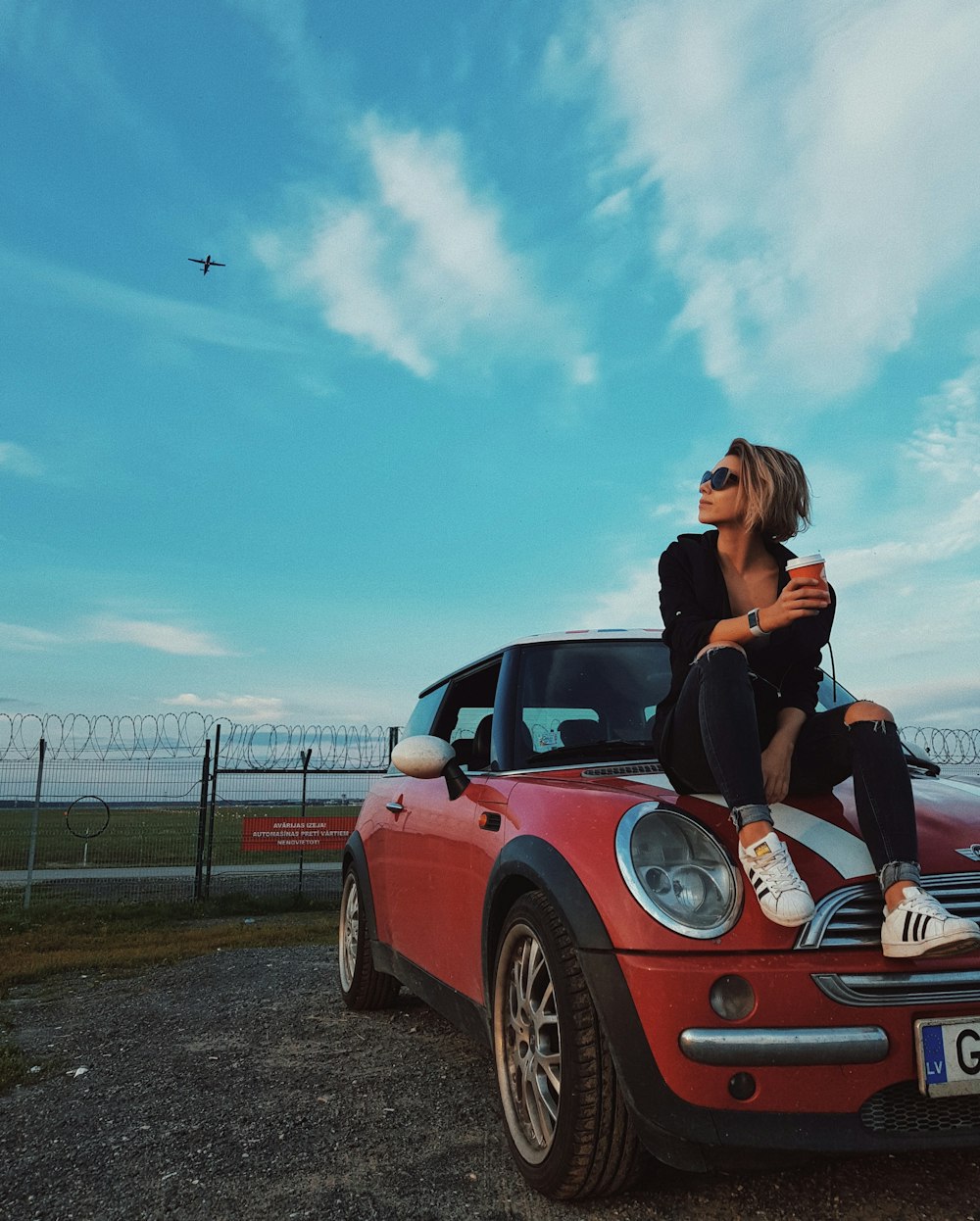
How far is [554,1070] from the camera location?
2.48 meters

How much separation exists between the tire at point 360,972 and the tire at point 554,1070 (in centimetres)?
208

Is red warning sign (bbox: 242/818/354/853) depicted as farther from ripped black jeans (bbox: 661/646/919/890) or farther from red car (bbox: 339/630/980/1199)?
ripped black jeans (bbox: 661/646/919/890)

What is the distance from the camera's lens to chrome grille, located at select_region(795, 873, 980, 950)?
207 centimetres

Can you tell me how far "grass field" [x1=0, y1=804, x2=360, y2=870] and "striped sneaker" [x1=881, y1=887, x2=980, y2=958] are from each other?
37.7 feet

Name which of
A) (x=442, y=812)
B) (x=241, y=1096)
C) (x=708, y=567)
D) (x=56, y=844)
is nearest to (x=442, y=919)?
(x=442, y=812)

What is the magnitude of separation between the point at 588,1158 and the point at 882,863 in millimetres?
997

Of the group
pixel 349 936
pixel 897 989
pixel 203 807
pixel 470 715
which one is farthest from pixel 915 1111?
pixel 203 807

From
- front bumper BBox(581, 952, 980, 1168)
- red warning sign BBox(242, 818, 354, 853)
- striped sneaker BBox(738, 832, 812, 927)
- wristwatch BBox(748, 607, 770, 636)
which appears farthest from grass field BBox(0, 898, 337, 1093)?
wristwatch BBox(748, 607, 770, 636)

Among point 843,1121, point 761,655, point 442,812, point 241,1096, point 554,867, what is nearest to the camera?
point 843,1121

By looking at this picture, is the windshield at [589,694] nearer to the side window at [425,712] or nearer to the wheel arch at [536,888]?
the wheel arch at [536,888]

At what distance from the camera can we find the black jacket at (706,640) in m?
2.70

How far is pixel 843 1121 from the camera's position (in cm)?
198

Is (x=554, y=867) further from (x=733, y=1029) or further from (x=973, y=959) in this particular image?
(x=973, y=959)

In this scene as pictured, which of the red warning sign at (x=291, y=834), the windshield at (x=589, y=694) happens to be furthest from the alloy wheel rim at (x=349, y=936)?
the red warning sign at (x=291, y=834)
